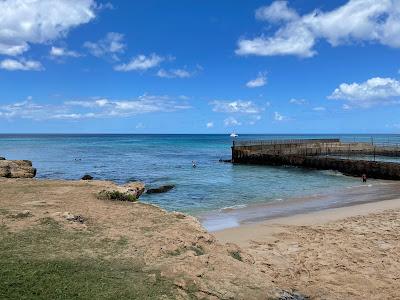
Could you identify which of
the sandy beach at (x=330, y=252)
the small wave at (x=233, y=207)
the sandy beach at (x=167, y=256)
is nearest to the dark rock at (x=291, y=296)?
the sandy beach at (x=167, y=256)

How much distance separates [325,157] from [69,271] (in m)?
43.6

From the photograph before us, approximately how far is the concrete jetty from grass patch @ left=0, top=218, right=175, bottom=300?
110 feet

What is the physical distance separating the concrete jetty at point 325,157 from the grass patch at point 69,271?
33648mm

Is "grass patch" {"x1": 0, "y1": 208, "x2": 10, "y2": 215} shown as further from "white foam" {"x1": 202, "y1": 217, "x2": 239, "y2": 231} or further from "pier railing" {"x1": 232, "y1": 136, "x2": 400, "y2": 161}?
"pier railing" {"x1": 232, "y1": 136, "x2": 400, "y2": 161}

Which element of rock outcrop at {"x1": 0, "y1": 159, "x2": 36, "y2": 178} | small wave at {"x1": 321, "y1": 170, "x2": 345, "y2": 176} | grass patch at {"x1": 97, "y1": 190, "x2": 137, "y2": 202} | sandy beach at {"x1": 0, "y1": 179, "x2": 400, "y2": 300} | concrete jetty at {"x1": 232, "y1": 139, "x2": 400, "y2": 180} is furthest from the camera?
small wave at {"x1": 321, "y1": 170, "x2": 345, "y2": 176}

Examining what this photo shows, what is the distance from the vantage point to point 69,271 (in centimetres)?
840

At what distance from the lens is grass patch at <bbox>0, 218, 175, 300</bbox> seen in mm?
7613

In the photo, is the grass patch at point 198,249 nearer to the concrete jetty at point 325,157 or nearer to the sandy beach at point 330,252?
the sandy beach at point 330,252

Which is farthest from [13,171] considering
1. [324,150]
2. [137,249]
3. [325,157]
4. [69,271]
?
[324,150]

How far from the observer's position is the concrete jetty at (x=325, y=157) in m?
39.4

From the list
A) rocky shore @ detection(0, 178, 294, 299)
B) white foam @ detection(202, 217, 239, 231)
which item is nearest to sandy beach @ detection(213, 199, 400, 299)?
white foam @ detection(202, 217, 239, 231)

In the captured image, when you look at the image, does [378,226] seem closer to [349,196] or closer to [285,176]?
[349,196]

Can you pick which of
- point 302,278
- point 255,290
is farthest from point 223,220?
point 255,290

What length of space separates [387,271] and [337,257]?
1.41 m
